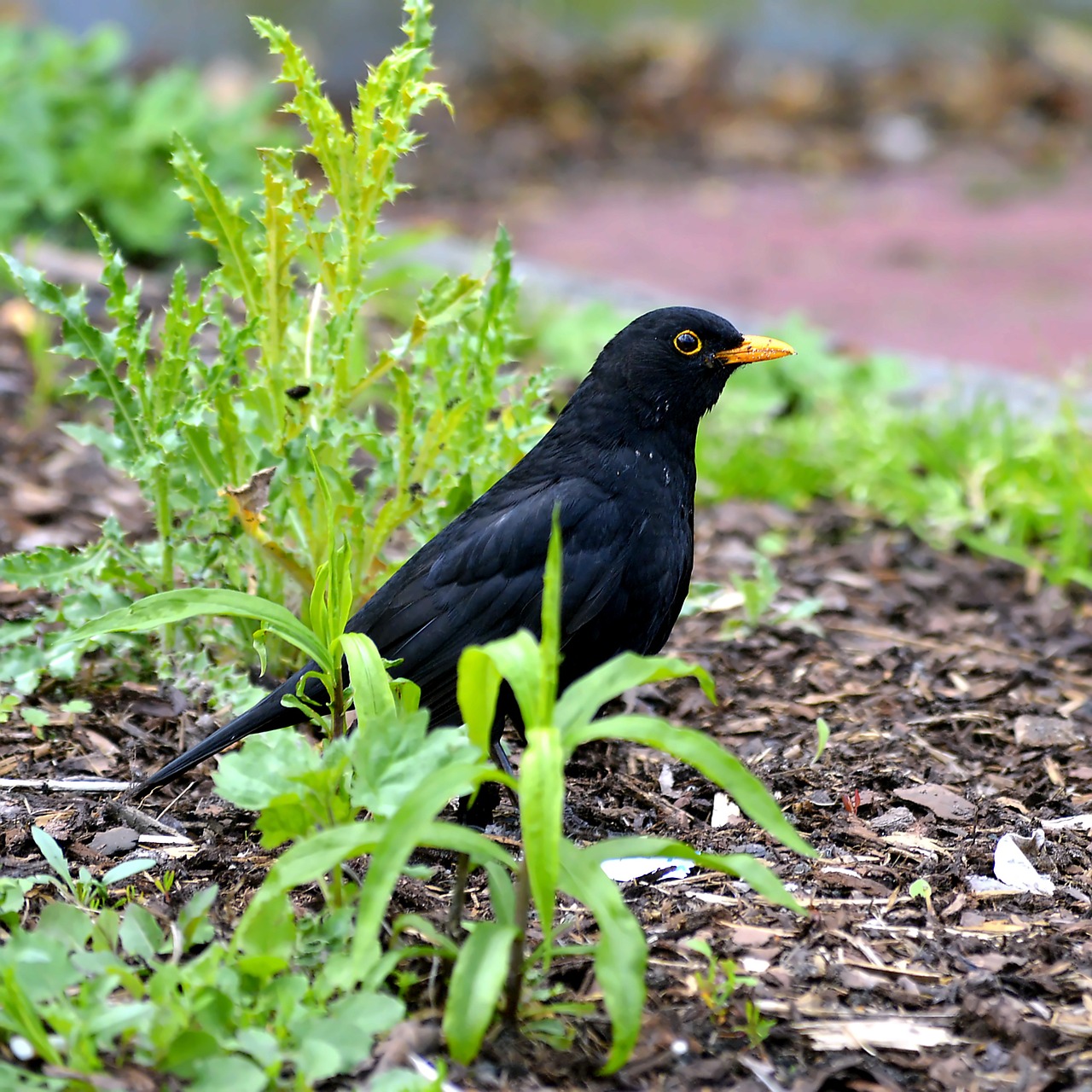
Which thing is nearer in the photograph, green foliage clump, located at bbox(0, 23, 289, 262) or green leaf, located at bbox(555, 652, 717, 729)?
green leaf, located at bbox(555, 652, 717, 729)

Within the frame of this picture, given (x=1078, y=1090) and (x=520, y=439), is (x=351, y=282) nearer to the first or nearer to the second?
(x=520, y=439)

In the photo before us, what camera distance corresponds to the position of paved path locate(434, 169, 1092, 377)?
8039 millimetres

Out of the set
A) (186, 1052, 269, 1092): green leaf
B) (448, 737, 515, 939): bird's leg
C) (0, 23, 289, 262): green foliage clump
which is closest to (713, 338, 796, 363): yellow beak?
(448, 737, 515, 939): bird's leg

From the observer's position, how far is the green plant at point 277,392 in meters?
3.19

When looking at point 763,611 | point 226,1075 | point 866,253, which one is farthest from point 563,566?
point 866,253

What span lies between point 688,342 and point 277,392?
101 cm

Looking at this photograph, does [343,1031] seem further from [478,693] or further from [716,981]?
[716,981]

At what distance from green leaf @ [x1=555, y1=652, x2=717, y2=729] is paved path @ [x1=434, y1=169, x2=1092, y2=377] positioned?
5.38 metres

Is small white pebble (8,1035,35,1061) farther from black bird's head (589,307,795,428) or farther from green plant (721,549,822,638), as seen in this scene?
green plant (721,549,822,638)

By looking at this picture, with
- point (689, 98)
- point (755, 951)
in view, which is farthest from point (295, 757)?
point (689, 98)

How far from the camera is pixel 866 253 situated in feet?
30.1

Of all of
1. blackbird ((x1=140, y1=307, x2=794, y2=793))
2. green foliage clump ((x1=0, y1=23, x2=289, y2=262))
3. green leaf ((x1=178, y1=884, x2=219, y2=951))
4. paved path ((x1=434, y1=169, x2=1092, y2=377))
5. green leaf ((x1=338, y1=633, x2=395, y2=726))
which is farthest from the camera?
paved path ((x1=434, y1=169, x2=1092, y2=377))

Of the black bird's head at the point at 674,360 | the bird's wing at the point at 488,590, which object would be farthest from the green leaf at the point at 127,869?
the black bird's head at the point at 674,360

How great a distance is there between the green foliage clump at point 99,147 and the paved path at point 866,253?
2414 millimetres
